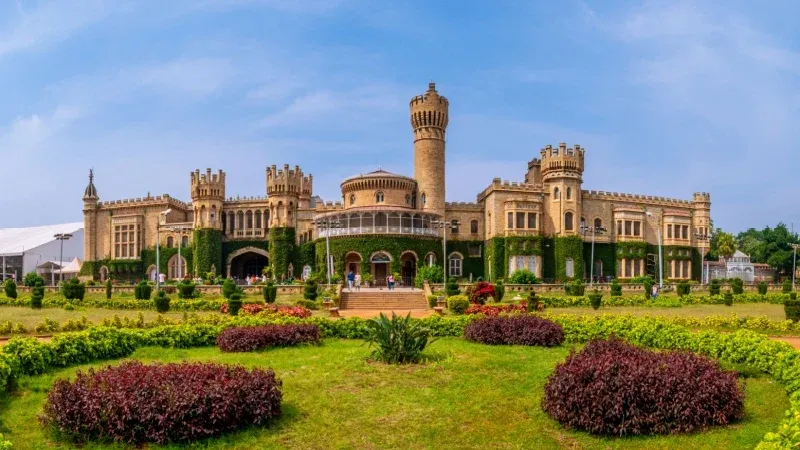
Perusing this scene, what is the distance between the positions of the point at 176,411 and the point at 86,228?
60.2 m

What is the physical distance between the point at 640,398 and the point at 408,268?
4295 centimetres

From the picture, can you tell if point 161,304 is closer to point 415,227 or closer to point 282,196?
point 415,227

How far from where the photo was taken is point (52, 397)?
9.05 meters

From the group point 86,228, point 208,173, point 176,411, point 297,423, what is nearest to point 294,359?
point 297,423

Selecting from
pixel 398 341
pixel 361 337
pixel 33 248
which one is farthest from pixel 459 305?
pixel 33 248

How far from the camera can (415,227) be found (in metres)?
50.8

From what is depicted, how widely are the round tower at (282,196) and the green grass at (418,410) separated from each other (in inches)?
1647

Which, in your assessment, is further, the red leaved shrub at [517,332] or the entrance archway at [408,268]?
the entrance archway at [408,268]

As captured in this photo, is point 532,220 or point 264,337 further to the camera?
point 532,220

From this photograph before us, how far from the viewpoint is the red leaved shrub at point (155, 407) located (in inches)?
339

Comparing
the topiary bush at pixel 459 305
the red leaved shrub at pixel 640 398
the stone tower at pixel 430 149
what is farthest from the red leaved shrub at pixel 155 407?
the stone tower at pixel 430 149

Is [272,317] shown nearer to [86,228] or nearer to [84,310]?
[84,310]

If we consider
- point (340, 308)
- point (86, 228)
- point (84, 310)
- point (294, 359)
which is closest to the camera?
point (294, 359)

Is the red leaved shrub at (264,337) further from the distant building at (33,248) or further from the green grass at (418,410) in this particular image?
the distant building at (33,248)
